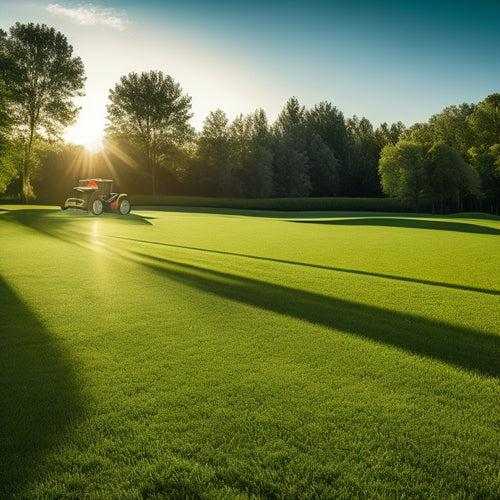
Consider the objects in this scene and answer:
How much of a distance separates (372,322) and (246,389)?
2.33 m

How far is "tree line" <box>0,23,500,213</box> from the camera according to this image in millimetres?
36906

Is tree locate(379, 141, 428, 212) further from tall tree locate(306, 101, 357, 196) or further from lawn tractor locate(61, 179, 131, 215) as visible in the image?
lawn tractor locate(61, 179, 131, 215)

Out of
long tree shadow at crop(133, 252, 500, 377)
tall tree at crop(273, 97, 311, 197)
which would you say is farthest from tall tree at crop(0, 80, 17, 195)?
tall tree at crop(273, 97, 311, 197)

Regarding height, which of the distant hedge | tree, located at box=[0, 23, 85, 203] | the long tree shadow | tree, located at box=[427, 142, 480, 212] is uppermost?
tree, located at box=[0, 23, 85, 203]

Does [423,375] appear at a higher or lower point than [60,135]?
lower

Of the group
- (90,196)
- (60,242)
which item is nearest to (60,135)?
(90,196)

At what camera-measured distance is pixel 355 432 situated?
2.35 meters

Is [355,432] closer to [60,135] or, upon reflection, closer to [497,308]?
[497,308]

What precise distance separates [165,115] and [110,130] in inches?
314

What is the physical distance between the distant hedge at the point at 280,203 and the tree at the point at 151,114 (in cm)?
444

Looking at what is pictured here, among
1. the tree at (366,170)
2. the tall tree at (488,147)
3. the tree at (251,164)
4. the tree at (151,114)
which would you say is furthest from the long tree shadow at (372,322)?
the tree at (366,170)

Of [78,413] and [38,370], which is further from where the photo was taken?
[38,370]

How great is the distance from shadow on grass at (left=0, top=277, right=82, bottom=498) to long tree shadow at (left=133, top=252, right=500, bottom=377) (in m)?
2.65

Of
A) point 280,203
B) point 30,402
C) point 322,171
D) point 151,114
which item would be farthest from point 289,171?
point 30,402
